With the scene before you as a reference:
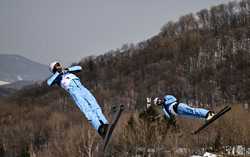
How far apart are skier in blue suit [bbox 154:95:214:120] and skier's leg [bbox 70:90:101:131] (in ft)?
8.70

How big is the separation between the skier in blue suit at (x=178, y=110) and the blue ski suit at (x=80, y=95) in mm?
2568

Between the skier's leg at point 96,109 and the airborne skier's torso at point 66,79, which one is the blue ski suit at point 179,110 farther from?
the airborne skier's torso at point 66,79

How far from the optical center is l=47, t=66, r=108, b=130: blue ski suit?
606cm

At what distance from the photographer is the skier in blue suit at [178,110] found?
7980 mm

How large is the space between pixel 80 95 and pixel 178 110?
2916 mm

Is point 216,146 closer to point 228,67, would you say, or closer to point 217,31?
point 228,67

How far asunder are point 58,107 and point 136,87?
19.8m

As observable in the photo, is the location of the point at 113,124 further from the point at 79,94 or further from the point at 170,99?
the point at 170,99

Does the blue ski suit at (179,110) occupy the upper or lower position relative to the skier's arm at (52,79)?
lower

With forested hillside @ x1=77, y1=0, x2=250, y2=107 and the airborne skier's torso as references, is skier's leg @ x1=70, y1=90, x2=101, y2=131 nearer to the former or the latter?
the airborne skier's torso

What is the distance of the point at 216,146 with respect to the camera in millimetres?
13578

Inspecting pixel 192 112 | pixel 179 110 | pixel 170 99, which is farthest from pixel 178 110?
pixel 192 112

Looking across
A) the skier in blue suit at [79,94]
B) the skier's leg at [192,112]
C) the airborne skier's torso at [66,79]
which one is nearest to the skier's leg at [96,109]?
the skier in blue suit at [79,94]

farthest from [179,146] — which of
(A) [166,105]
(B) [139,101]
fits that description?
(B) [139,101]
